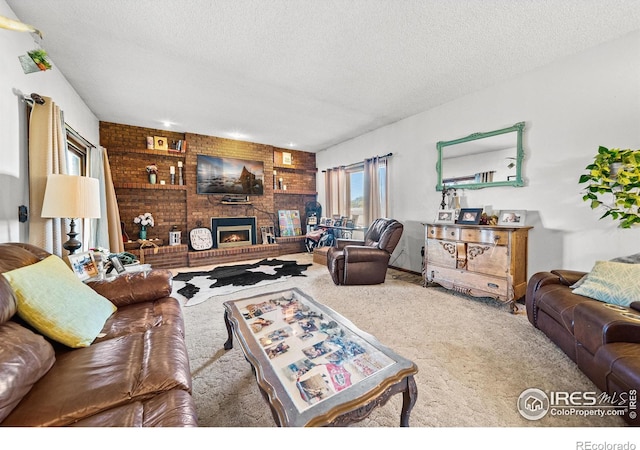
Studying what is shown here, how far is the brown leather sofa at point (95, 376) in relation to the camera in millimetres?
762

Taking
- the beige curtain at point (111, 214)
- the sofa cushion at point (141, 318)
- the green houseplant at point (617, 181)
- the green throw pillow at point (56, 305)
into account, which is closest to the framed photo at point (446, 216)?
the green houseplant at point (617, 181)

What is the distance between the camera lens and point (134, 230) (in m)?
4.50

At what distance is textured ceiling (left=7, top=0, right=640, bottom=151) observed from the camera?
1811 millimetres

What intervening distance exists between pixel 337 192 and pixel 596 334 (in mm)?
4673

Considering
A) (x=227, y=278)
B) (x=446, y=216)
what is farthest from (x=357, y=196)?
(x=227, y=278)

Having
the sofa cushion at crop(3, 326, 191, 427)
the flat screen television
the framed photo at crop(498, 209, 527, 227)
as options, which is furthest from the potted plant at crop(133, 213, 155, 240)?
the framed photo at crop(498, 209, 527, 227)

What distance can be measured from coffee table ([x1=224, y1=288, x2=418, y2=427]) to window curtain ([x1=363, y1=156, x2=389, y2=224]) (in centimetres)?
327

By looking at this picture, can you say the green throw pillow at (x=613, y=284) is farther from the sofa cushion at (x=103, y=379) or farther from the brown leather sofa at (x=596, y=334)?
the sofa cushion at (x=103, y=379)

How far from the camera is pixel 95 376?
36.9 inches

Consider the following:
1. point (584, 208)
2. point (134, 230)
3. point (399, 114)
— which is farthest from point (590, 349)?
point (134, 230)

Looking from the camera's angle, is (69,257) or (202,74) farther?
(202,74)

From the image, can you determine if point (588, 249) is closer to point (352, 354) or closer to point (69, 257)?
point (352, 354)

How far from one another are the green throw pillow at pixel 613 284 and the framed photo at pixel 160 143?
6.03 m
